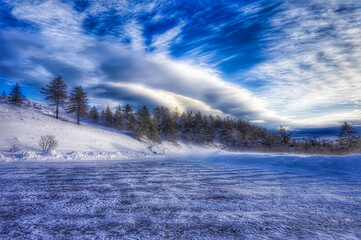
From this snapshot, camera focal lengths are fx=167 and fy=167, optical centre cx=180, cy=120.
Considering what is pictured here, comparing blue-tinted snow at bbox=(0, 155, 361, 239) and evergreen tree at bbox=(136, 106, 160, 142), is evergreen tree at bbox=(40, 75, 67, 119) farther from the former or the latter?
blue-tinted snow at bbox=(0, 155, 361, 239)

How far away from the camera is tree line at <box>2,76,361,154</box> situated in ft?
97.4

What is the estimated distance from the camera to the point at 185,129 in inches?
2511

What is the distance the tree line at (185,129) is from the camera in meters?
29.7

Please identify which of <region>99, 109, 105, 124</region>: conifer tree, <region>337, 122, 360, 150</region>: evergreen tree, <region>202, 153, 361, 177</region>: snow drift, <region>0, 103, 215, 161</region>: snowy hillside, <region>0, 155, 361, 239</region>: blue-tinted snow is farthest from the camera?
<region>99, 109, 105, 124</region>: conifer tree

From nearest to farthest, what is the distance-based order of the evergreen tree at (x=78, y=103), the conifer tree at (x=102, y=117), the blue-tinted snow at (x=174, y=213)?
the blue-tinted snow at (x=174, y=213) → the evergreen tree at (x=78, y=103) → the conifer tree at (x=102, y=117)

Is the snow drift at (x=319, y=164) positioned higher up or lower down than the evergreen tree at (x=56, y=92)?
lower down

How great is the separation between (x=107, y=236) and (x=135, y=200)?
1607mm

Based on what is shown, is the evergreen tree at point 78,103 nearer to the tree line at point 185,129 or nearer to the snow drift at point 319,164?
the tree line at point 185,129

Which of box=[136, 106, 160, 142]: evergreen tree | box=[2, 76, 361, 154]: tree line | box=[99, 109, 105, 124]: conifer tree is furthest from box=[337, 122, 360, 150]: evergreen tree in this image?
box=[99, 109, 105, 124]: conifer tree

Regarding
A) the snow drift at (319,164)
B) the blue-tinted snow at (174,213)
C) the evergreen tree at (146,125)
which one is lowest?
the snow drift at (319,164)

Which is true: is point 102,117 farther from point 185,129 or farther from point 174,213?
point 174,213

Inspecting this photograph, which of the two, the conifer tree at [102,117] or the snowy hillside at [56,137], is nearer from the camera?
the snowy hillside at [56,137]

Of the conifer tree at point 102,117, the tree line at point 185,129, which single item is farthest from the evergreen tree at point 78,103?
the conifer tree at point 102,117

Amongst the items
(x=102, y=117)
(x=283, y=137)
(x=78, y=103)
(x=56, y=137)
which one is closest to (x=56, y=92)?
(x=78, y=103)
